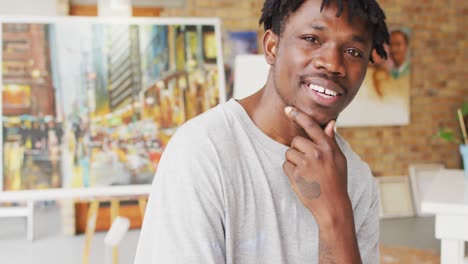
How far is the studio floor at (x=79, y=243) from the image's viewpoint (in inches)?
137

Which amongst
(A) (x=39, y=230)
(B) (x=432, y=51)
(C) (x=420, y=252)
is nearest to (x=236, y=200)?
(C) (x=420, y=252)

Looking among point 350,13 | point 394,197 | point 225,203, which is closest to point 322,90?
point 350,13

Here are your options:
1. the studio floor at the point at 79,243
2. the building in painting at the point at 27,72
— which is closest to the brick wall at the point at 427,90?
the studio floor at the point at 79,243

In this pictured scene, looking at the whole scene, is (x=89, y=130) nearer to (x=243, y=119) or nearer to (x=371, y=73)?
(x=243, y=119)

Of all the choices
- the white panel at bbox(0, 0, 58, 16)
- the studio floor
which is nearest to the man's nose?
the studio floor

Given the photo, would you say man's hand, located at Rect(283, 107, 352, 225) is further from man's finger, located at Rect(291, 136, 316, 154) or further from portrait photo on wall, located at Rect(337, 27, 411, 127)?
portrait photo on wall, located at Rect(337, 27, 411, 127)

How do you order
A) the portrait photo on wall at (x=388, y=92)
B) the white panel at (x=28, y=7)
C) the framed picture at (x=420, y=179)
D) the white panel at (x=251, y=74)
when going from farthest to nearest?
the framed picture at (x=420, y=179)
the portrait photo on wall at (x=388, y=92)
the white panel at (x=28, y=7)
the white panel at (x=251, y=74)

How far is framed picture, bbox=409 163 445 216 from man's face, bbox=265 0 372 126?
4.16m

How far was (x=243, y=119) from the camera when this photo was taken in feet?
2.96

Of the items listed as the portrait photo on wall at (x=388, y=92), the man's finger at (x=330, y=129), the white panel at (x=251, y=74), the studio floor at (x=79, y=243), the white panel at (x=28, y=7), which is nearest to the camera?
the man's finger at (x=330, y=129)

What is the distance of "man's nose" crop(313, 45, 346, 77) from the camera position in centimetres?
86

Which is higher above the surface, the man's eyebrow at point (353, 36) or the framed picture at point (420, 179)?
the man's eyebrow at point (353, 36)

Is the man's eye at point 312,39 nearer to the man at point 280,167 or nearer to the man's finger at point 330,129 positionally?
the man at point 280,167

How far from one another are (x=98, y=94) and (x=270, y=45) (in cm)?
170
